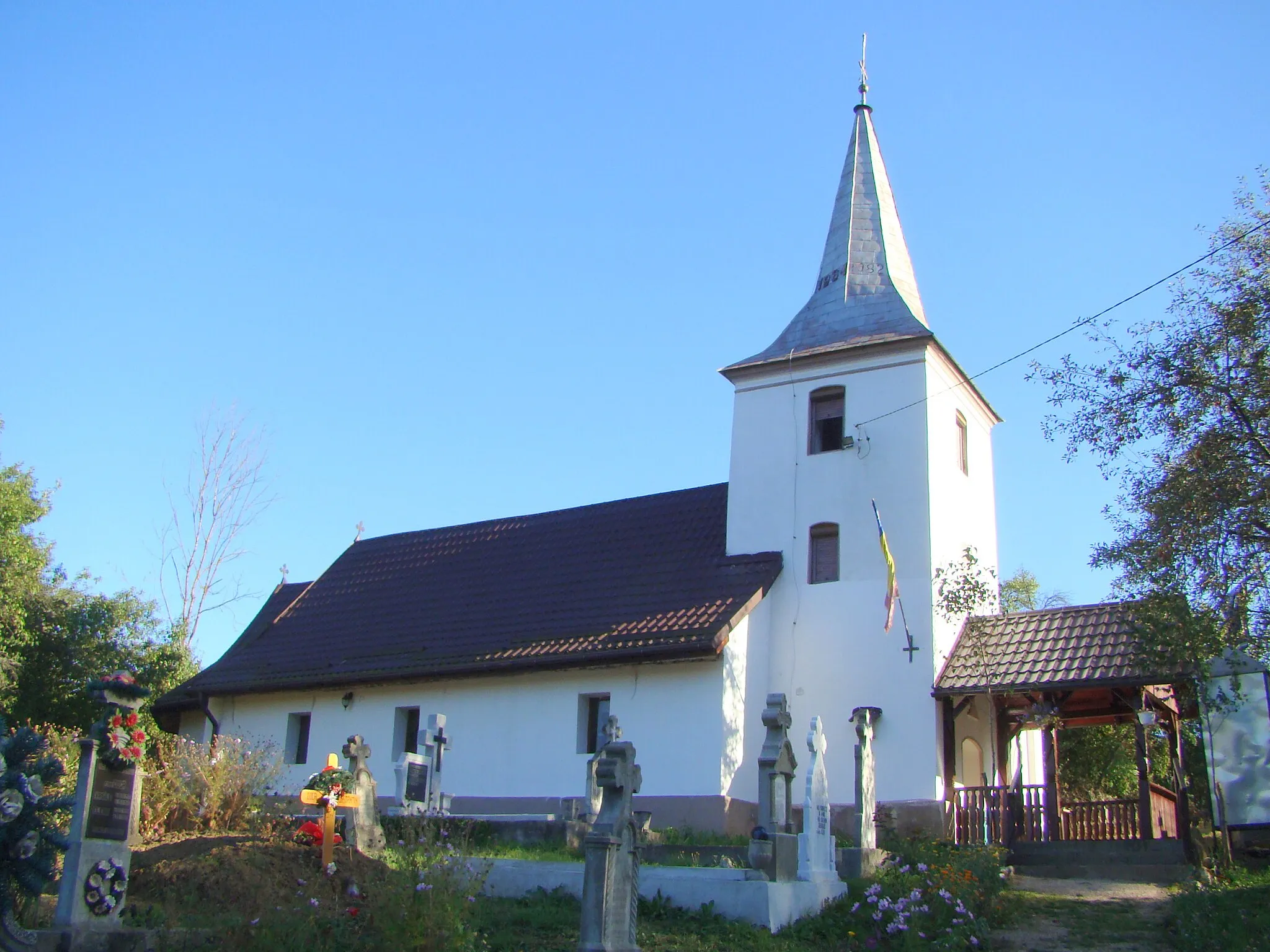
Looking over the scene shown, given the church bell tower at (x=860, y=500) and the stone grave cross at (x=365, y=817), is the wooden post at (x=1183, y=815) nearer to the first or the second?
the church bell tower at (x=860, y=500)

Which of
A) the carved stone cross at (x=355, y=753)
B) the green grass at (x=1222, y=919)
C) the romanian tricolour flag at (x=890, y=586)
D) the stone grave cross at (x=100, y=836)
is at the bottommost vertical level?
the green grass at (x=1222, y=919)

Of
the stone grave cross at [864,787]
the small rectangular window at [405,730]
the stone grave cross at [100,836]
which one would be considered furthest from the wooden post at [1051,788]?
the stone grave cross at [100,836]

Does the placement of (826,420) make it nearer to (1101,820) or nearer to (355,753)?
(1101,820)

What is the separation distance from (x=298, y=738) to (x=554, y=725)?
22.8 ft

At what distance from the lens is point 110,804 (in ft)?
40.2

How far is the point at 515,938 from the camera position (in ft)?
40.6

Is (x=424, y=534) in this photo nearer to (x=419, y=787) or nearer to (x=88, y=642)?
(x=88, y=642)

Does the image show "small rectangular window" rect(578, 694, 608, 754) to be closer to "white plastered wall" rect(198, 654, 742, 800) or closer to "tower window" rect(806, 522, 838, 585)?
"white plastered wall" rect(198, 654, 742, 800)

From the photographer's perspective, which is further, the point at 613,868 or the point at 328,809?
the point at 328,809

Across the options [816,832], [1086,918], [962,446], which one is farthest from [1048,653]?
[816,832]

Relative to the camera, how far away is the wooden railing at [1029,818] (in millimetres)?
19344

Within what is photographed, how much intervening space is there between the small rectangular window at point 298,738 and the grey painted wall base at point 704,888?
11368 mm

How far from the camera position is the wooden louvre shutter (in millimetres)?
23109

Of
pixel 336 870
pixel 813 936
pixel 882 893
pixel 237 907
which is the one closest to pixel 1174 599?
pixel 882 893
